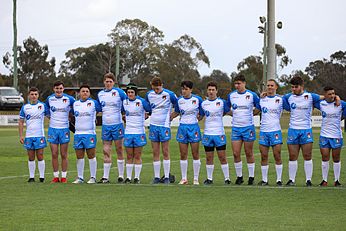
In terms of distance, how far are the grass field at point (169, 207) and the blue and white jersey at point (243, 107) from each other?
129cm

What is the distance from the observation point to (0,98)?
216 ft

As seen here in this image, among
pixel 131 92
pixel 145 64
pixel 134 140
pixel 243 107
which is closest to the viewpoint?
pixel 243 107

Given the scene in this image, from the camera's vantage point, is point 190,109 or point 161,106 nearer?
point 190,109

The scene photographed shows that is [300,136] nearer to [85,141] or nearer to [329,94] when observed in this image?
[329,94]

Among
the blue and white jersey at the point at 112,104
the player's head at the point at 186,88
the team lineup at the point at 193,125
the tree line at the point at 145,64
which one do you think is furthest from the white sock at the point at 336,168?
the tree line at the point at 145,64

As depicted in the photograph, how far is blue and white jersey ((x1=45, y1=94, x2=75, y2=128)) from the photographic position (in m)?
16.5

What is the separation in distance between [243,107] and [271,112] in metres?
0.56

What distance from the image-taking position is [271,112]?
15.5 meters

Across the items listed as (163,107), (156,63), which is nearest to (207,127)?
(163,107)

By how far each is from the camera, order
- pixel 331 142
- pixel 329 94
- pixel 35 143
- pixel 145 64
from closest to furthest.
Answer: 1. pixel 329 94
2. pixel 331 142
3. pixel 35 143
4. pixel 145 64

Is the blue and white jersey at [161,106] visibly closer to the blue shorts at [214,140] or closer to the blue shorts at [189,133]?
the blue shorts at [189,133]

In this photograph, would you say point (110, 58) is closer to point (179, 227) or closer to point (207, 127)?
point (207, 127)

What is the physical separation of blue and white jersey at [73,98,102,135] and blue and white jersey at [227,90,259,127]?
2.90 m

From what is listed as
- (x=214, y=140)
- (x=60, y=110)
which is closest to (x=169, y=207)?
(x=214, y=140)
